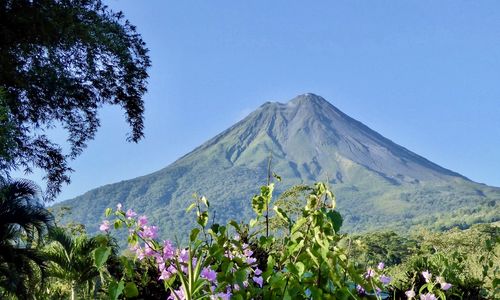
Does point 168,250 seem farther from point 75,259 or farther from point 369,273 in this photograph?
point 75,259

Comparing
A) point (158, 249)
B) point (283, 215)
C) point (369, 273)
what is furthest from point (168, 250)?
point (369, 273)

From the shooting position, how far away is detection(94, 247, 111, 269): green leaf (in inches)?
73.8

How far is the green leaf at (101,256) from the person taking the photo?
6.15 ft

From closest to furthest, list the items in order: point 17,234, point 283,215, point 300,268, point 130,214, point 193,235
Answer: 1. point 300,268
2. point 193,235
3. point 283,215
4. point 130,214
5. point 17,234

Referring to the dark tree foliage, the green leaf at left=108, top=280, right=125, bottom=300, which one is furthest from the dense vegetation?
the dark tree foliage

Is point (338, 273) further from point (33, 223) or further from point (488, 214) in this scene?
point (488, 214)

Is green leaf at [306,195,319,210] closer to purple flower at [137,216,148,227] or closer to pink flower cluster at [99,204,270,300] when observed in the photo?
pink flower cluster at [99,204,270,300]

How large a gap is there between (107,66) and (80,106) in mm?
1318

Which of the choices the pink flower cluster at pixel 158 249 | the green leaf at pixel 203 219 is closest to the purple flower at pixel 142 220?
the pink flower cluster at pixel 158 249

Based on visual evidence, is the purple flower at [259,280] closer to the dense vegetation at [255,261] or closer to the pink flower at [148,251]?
the dense vegetation at [255,261]

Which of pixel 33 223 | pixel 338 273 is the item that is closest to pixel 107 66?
pixel 33 223

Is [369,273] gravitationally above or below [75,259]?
above

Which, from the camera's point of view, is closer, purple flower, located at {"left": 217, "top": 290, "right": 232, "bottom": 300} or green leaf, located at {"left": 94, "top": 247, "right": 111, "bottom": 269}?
green leaf, located at {"left": 94, "top": 247, "right": 111, "bottom": 269}

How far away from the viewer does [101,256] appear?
1900 mm
